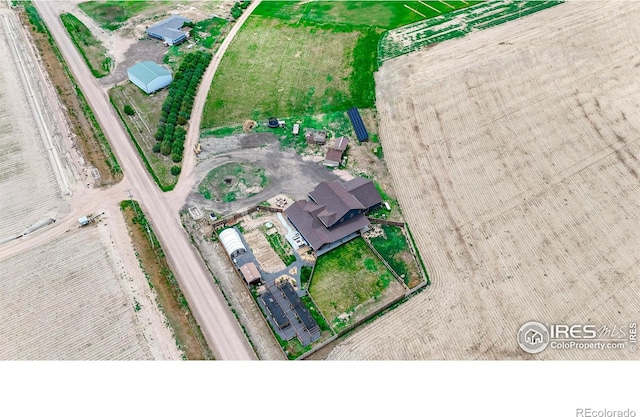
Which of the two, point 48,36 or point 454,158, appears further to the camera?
point 48,36

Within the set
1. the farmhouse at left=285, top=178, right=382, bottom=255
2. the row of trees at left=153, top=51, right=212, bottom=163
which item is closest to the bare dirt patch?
the row of trees at left=153, top=51, right=212, bottom=163

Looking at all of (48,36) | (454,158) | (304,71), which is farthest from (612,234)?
(48,36)

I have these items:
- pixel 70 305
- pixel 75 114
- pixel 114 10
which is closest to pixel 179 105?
pixel 75 114

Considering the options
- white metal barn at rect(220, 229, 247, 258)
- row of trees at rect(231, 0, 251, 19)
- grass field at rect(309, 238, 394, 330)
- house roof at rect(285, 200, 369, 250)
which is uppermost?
row of trees at rect(231, 0, 251, 19)

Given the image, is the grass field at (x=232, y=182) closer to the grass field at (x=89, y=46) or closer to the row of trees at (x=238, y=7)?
the grass field at (x=89, y=46)

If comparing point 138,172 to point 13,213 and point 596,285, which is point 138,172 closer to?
point 13,213

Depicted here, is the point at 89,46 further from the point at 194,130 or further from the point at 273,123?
the point at 273,123

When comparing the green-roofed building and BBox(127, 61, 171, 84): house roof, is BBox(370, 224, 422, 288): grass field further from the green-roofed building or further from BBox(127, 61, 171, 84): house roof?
BBox(127, 61, 171, 84): house roof
